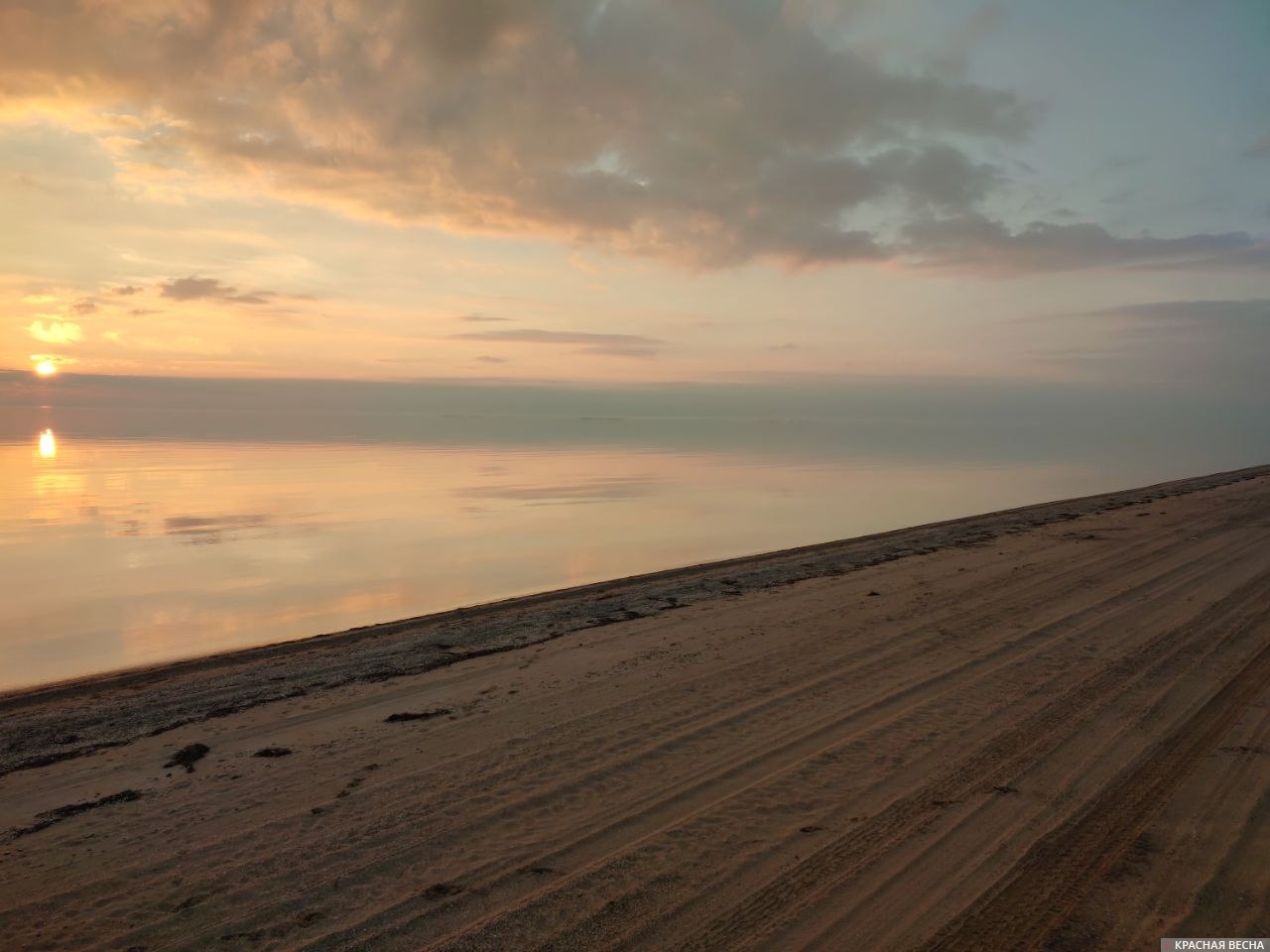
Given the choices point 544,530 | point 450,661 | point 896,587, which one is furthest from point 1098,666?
point 544,530

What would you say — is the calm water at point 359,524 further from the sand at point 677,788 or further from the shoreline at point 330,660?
the sand at point 677,788

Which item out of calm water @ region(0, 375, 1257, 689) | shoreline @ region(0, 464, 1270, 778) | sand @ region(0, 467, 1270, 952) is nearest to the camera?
sand @ region(0, 467, 1270, 952)

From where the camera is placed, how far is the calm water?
14141mm

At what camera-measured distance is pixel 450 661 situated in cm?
932

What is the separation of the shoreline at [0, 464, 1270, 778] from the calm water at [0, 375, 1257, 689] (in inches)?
74.4

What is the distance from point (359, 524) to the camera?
2425 cm

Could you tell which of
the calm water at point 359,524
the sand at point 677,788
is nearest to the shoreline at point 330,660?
the sand at point 677,788

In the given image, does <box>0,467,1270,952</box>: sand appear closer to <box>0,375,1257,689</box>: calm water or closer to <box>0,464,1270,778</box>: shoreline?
<box>0,464,1270,778</box>: shoreline

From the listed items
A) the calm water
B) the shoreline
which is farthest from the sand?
the calm water

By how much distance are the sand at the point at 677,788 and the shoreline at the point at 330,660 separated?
0.08m

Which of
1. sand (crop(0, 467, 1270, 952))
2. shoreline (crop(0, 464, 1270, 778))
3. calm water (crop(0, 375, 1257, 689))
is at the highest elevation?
calm water (crop(0, 375, 1257, 689))

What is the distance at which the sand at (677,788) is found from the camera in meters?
4.12

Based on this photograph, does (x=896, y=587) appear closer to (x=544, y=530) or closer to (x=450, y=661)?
(x=450, y=661)

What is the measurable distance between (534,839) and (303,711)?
12.6 feet
